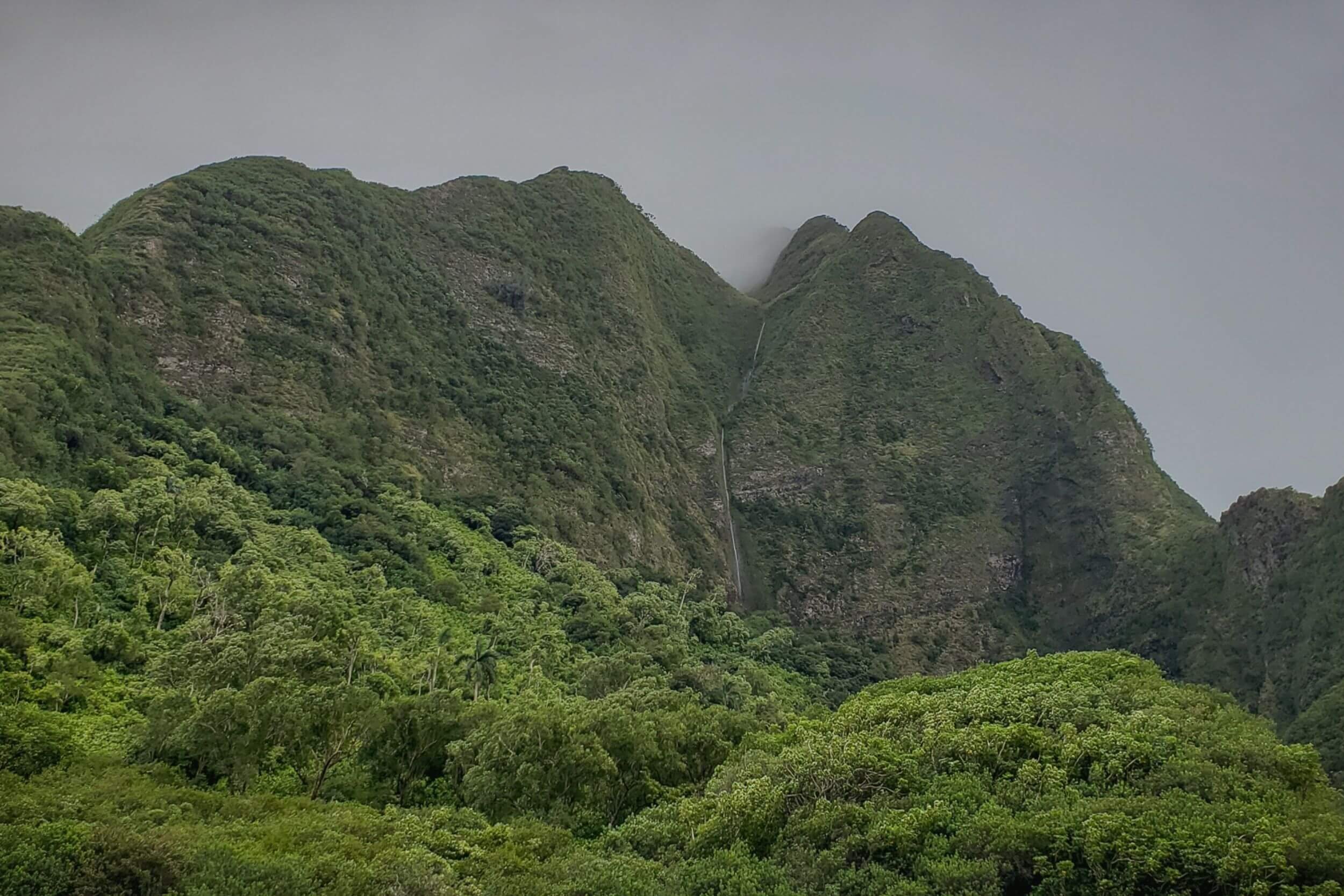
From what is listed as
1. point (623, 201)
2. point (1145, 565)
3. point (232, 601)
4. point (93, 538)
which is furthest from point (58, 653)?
point (623, 201)

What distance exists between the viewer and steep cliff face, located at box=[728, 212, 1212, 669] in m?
100

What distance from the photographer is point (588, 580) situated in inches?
2881

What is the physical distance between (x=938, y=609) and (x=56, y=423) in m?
82.8

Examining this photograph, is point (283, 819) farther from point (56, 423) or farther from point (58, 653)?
point (56, 423)

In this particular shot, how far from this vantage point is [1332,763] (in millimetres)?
53094

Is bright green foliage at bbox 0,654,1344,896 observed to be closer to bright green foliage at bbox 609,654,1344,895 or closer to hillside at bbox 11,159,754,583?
bright green foliage at bbox 609,654,1344,895

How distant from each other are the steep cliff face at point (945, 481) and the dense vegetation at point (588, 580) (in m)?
0.56

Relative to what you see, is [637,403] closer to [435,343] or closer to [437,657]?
[435,343]

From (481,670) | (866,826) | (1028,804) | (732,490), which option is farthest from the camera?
(732,490)

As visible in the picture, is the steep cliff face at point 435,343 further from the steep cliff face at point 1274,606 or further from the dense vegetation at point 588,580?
the steep cliff face at point 1274,606

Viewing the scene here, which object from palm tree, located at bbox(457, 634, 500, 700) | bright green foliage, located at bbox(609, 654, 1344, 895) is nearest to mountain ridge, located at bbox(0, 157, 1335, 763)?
palm tree, located at bbox(457, 634, 500, 700)

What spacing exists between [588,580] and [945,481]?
57817 mm

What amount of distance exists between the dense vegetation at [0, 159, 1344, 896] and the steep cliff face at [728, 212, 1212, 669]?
56cm

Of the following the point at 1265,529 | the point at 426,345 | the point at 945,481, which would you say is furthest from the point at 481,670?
the point at 945,481
